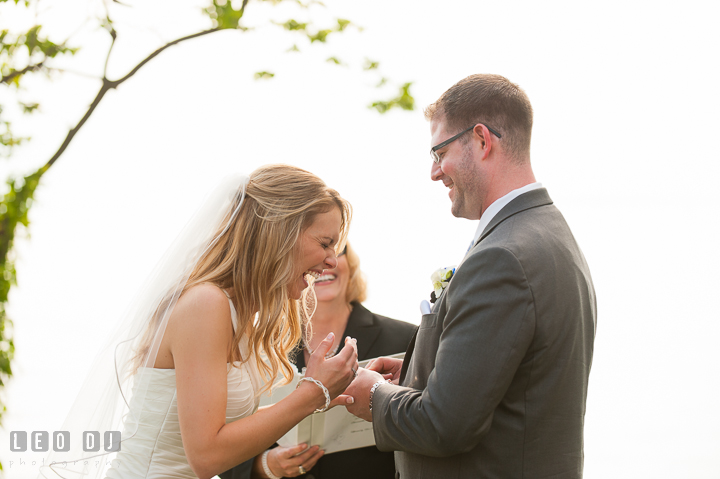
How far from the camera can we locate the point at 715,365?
17.4 feet

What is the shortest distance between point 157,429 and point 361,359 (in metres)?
1.23

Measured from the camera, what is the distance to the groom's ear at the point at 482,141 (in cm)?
212

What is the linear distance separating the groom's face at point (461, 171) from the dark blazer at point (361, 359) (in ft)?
3.84

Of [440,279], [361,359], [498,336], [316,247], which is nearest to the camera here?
[498,336]

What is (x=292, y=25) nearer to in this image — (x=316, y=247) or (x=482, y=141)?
(x=316, y=247)

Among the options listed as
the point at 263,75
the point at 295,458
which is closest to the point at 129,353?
the point at 295,458

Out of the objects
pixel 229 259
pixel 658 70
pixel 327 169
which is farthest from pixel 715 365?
pixel 229 259

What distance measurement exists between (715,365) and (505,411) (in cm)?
462

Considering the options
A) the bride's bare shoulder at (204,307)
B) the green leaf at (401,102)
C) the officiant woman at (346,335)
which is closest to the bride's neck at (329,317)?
the officiant woman at (346,335)

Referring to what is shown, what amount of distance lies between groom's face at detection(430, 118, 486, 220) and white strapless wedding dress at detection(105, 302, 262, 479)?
1030mm

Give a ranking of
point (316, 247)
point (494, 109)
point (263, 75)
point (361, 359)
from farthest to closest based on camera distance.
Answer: point (263, 75) < point (361, 359) < point (316, 247) < point (494, 109)

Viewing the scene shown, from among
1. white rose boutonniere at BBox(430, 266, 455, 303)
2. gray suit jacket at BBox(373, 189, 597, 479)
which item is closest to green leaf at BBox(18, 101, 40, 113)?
white rose boutonniere at BBox(430, 266, 455, 303)

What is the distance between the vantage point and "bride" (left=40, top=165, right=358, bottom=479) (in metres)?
A: 2.02

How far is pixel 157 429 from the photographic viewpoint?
87.6 inches
